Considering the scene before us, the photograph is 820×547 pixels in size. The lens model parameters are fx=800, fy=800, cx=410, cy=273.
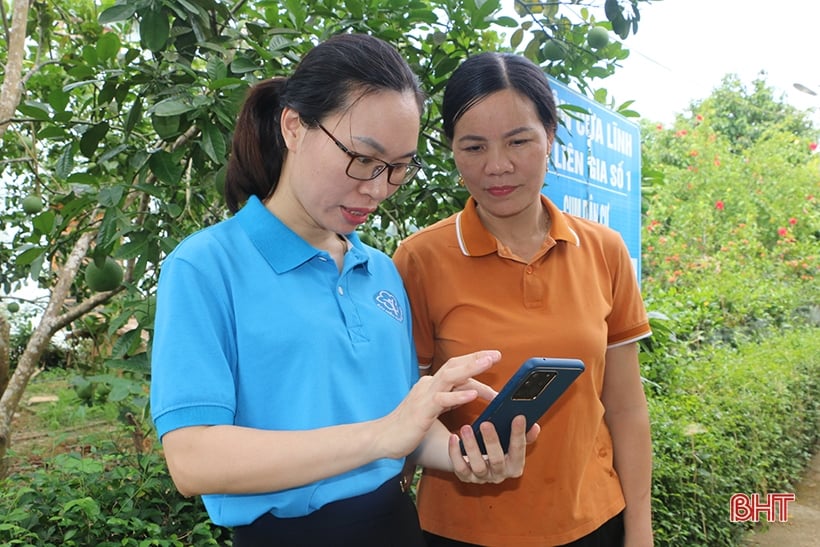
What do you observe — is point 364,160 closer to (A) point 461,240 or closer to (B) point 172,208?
(A) point 461,240

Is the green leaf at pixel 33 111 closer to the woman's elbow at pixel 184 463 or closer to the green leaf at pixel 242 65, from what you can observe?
the green leaf at pixel 242 65

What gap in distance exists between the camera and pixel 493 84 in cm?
144

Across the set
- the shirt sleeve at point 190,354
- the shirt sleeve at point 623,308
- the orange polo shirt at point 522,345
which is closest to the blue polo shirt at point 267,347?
the shirt sleeve at point 190,354

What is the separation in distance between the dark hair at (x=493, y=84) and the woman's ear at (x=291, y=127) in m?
0.41

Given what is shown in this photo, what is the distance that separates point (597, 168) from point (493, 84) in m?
1.60

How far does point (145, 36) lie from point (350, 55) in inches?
32.8

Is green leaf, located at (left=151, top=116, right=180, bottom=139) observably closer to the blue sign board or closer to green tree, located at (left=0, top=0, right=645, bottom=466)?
green tree, located at (left=0, top=0, right=645, bottom=466)

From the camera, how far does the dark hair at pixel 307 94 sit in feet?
3.65

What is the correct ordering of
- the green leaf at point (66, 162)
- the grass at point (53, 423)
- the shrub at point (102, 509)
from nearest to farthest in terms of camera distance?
the green leaf at point (66, 162) → the shrub at point (102, 509) → the grass at point (53, 423)

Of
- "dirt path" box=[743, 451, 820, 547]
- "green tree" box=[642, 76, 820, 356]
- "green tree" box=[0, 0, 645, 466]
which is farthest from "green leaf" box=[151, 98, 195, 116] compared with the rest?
"green tree" box=[642, 76, 820, 356]

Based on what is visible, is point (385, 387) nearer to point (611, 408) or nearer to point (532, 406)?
point (532, 406)

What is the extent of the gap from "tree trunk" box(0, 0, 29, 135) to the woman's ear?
1.33m

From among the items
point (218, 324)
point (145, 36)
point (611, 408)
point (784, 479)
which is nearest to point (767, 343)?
point (784, 479)

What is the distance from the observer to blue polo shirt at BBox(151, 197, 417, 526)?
95 centimetres
